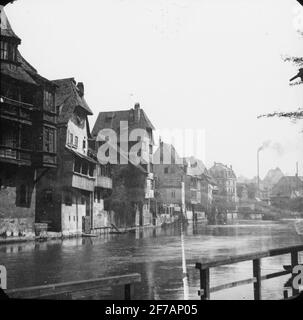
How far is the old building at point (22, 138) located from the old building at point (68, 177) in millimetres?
1090

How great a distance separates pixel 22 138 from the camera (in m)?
15.0

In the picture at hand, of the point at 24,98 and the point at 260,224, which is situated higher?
the point at 24,98

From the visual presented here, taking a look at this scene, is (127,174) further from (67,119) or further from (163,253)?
(163,253)

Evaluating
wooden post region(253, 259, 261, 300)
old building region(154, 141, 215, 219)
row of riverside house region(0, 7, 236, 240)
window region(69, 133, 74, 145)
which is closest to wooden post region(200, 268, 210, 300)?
wooden post region(253, 259, 261, 300)

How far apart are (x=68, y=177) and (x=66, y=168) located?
1954 millimetres

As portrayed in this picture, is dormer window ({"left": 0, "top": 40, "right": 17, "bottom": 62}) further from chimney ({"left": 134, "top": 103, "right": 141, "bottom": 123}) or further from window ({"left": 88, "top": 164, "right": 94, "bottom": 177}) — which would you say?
window ({"left": 88, "top": 164, "right": 94, "bottom": 177})

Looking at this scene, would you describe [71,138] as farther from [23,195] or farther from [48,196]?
[23,195]

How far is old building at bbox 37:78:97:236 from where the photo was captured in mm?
19414

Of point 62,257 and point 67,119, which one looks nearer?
point 62,257

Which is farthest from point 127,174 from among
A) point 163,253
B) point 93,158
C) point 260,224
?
point 163,253

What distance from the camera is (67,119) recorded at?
21.2 metres

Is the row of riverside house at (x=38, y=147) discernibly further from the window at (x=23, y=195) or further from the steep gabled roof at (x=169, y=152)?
the steep gabled roof at (x=169, y=152)

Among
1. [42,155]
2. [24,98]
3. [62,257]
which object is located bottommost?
[62,257]
